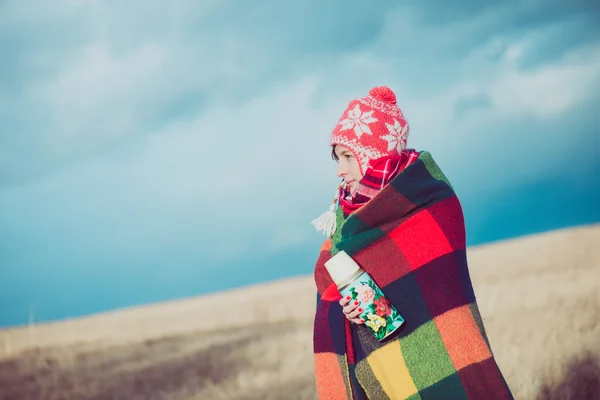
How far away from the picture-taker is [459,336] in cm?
284

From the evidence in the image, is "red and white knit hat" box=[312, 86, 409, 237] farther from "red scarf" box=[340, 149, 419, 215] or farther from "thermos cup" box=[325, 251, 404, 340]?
"thermos cup" box=[325, 251, 404, 340]

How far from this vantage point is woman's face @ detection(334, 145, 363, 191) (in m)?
3.20

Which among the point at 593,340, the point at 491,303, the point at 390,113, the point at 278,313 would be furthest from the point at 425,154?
the point at 278,313

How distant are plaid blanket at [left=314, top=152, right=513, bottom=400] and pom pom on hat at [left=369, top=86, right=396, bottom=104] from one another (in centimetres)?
50

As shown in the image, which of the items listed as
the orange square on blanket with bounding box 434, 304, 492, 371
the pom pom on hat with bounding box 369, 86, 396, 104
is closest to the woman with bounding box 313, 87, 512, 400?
the orange square on blanket with bounding box 434, 304, 492, 371

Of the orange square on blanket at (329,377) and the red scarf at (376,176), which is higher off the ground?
the red scarf at (376,176)

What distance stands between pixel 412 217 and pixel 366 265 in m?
0.33

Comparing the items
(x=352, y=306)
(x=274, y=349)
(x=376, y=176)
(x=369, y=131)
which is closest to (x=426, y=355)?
(x=352, y=306)

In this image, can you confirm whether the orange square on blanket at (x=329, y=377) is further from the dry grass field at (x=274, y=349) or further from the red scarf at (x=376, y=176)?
the dry grass field at (x=274, y=349)

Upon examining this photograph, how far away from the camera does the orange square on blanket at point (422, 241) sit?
9.58ft

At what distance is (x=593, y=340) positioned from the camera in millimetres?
5555

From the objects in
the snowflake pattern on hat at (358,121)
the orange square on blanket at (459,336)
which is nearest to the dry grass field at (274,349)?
the orange square on blanket at (459,336)

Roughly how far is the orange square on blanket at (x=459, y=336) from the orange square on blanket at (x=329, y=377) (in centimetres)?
59

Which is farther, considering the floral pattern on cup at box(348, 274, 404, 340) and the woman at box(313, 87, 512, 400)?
the woman at box(313, 87, 512, 400)
